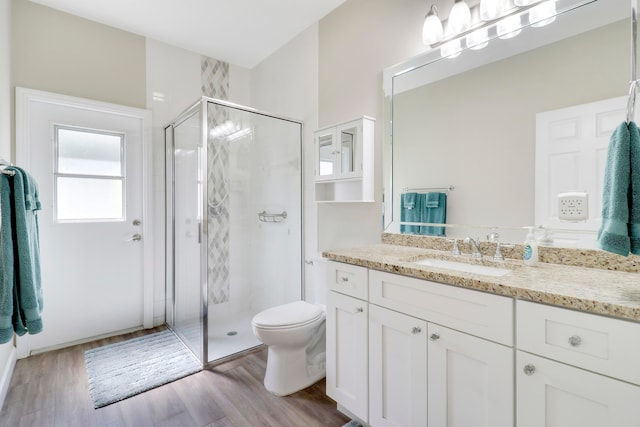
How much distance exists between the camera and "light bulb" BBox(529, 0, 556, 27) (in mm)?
1403

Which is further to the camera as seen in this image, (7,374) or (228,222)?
(228,222)

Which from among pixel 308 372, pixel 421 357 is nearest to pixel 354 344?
pixel 421 357

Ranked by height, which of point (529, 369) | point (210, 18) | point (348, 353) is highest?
point (210, 18)

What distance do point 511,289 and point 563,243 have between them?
1.97 feet

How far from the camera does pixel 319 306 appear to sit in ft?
7.22

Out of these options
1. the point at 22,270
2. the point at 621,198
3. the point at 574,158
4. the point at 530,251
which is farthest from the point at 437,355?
the point at 22,270

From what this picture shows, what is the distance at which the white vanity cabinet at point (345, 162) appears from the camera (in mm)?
2094

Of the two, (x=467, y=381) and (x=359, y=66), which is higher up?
(x=359, y=66)

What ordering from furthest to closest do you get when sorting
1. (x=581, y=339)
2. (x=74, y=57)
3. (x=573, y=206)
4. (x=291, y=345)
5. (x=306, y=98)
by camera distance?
(x=306, y=98)
(x=74, y=57)
(x=291, y=345)
(x=573, y=206)
(x=581, y=339)

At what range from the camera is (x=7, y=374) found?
6.45 ft

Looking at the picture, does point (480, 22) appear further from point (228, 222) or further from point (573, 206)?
point (228, 222)

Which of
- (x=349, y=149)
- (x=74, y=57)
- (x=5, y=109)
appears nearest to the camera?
(x=5, y=109)

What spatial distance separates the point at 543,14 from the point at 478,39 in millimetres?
285

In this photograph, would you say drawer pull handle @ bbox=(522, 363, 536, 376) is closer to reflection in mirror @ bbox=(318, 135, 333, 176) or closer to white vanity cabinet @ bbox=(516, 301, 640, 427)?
white vanity cabinet @ bbox=(516, 301, 640, 427)
